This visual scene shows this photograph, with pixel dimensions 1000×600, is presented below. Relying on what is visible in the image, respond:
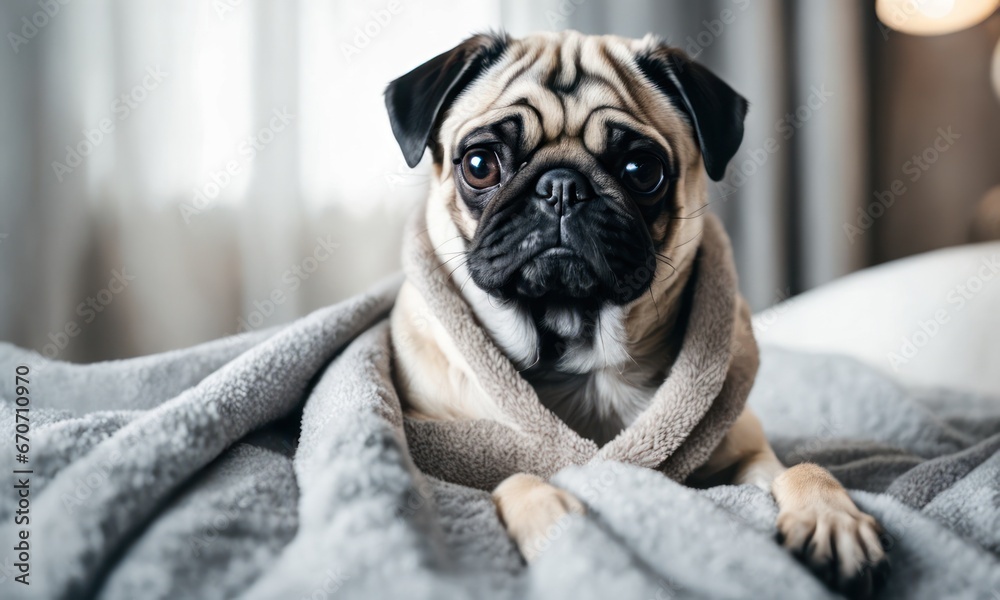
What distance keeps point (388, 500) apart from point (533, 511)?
0.67ft

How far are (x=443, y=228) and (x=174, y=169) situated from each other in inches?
58.3

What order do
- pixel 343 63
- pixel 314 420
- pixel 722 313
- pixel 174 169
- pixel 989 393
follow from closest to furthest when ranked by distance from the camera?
pixel 314 420
pixel 722 313
pixel 989 393
pixel 174 169
pixel 343 63

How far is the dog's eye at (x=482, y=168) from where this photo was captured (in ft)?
3.92

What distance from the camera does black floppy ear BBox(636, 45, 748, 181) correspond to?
1.23m

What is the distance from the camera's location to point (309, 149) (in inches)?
97.5

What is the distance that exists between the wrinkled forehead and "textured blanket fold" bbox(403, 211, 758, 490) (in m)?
0.32

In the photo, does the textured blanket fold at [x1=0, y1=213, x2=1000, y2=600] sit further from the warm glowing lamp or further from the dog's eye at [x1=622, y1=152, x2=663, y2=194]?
the warm glowing lamp

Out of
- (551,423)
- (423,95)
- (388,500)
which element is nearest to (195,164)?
(423,95)

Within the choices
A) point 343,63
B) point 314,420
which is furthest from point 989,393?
point 343,63

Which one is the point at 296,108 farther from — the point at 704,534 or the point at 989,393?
the point at 989,393

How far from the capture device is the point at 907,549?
81 cm

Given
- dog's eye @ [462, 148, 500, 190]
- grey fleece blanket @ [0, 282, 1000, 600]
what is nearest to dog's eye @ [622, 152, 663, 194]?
dog's eye @ [462, 148, 500, 190]

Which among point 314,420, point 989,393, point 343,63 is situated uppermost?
point 343,63

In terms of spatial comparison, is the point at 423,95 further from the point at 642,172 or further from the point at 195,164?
the point at 195,164
